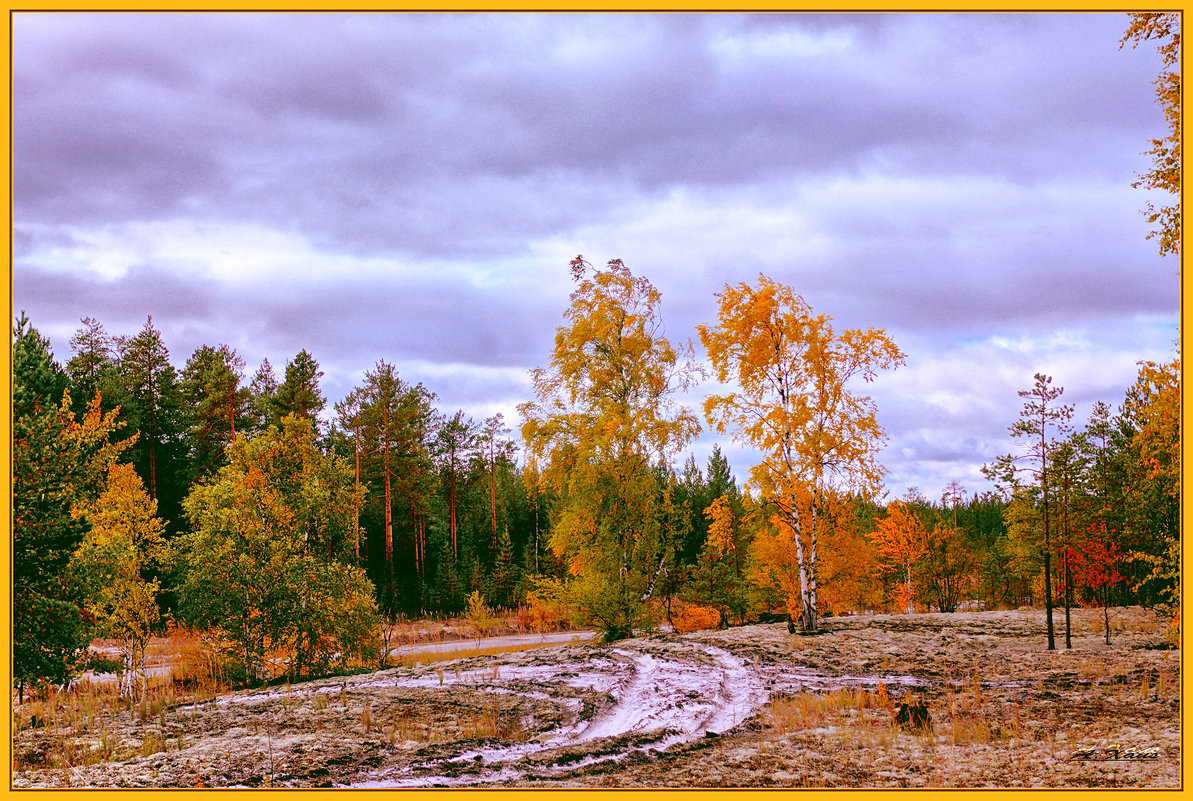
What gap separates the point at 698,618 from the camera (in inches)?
1506

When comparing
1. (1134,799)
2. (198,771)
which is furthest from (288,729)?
(1134,799)

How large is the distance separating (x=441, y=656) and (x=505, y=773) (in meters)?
24.4

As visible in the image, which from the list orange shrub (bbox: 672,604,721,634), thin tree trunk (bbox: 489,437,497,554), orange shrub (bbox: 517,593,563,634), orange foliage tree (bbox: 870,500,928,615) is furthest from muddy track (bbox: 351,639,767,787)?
thin tree trunk (bbox: 489,437,497,554)

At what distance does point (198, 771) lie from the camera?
10125 mm

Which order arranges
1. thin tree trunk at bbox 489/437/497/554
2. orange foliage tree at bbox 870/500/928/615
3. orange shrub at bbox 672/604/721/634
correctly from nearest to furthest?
orange shrub at bbox 672/604/721/634, orange foliage tree at bbox 870/500/928/615, thin tree trunk at bbox 489/437/497/554

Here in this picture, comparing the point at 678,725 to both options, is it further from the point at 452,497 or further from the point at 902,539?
the point at 452,497

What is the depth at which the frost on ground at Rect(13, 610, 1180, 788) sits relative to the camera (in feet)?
33.2

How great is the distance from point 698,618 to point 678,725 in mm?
25166

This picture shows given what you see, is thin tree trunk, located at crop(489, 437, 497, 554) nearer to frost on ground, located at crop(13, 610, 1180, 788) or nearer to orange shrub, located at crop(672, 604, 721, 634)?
orange shrub, located at crop(672, 604, 721, 634)

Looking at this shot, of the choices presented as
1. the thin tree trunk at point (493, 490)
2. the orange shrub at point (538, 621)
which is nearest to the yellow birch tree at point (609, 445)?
the orange shrub at point (538, 621)

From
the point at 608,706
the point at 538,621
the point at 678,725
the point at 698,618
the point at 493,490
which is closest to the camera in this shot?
the point at 678,725

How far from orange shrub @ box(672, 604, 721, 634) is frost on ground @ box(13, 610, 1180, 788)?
1634 centimetres

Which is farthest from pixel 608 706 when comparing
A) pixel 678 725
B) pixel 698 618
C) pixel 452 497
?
pixel 452 497

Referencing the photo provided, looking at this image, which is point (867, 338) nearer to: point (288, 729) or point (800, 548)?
point (800, 548)
